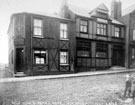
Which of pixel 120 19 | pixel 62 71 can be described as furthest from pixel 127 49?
pixel 62 71

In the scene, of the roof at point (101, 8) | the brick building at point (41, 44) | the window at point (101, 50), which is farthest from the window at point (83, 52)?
the roof at point (101, 8)

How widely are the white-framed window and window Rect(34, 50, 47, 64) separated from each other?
1.79 metres

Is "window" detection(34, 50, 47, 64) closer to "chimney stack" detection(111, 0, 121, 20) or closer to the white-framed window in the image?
the white-framed window

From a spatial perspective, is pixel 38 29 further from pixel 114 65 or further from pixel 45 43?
pixel 114 65

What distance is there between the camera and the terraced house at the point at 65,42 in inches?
549

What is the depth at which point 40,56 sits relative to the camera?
1445cm

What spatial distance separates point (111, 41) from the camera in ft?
64.8

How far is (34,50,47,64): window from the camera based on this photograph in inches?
560

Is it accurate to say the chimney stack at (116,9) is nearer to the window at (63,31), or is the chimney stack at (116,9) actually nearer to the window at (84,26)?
the window at (84,26)

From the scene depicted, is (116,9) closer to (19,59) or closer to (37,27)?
(37,27)

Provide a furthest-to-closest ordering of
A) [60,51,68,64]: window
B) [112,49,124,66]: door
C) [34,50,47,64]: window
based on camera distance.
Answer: [112,49,124,66]: door → [60,51,68,64]: window → [34,50,47,64]: window

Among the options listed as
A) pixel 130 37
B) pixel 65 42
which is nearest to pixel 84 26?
pixel 65 42

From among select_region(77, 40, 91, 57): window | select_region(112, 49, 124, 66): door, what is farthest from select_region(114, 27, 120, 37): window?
select_region(77, 40, 91, 57): window

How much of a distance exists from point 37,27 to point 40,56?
10.1 feet
